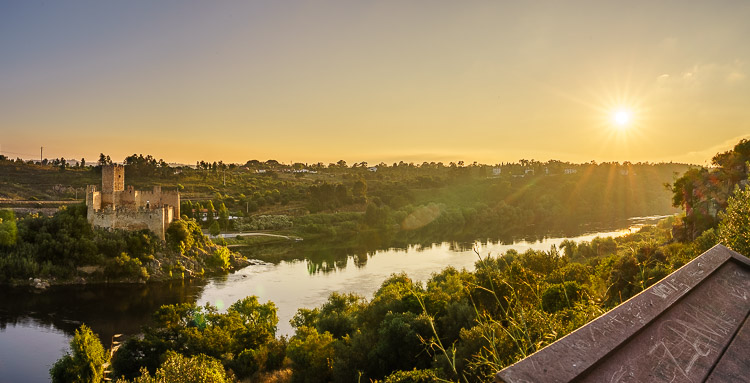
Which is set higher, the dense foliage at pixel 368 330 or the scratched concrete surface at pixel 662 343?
the scratched concrete surface at pixel 662 343

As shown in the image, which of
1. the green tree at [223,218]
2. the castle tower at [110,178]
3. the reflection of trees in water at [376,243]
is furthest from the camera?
the green tree at [223,218]

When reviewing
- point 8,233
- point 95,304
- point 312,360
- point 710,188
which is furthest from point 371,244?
point 312,360

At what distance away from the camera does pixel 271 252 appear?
3725 cm

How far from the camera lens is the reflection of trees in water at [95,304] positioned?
65.5 ft

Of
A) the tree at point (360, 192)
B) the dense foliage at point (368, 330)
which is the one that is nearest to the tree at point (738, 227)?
the dense foliage at point (368, 330)

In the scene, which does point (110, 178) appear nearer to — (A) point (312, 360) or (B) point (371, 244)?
(B) point (371, 244)

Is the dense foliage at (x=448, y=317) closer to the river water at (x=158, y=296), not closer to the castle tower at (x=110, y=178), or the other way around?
the river water at (x=158, y=296)

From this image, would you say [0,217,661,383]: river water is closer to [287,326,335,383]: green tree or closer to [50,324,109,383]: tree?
[50,324,109,383]: tree

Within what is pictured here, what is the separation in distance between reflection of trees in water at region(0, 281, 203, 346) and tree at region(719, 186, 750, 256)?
19725 millimetres

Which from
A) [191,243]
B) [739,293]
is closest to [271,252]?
[191,243]

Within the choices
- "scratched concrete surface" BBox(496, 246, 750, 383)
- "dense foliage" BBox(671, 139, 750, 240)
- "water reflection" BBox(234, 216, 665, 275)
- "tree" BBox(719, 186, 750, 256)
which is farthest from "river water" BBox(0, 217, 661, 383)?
"scratched concrete surface" BBox(496, 246, 750, 383)

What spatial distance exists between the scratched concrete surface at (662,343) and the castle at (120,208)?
30280mm

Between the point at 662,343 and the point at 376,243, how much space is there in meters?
41.0

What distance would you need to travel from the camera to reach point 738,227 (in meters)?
5.96
